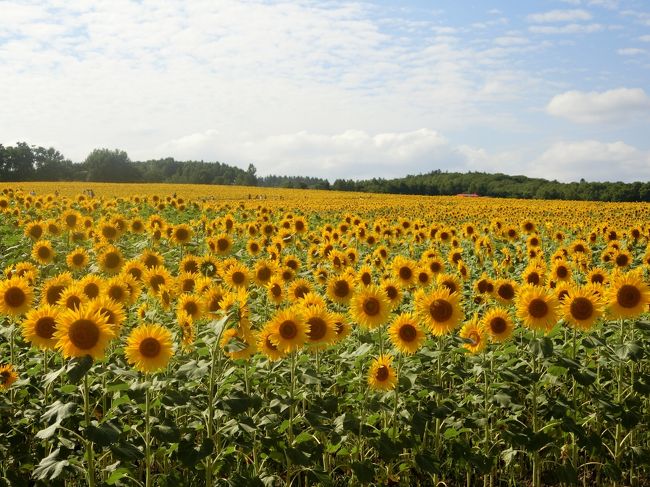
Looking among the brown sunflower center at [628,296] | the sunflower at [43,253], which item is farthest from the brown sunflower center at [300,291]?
the sunflower at [43,253]

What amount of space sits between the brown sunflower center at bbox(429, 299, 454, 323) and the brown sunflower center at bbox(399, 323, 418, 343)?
322 millimetres

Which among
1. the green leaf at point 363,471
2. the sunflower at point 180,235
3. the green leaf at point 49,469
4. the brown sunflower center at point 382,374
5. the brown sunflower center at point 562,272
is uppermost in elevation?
the sunflower at point 180,235

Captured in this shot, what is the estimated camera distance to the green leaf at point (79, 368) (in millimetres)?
3568

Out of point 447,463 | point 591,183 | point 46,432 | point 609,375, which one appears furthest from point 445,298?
point 591,183

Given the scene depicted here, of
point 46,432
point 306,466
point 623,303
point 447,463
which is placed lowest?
point 447,463

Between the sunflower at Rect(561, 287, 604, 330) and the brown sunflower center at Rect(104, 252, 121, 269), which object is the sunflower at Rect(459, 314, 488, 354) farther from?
the brown sunflower center at Rect(104, 252, 121, 269)

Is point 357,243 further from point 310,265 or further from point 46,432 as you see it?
point 46,432

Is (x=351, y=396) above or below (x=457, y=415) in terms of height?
above

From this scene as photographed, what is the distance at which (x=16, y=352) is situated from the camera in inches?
246

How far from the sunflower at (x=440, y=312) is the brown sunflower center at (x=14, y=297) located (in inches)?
123

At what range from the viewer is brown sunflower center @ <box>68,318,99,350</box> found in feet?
12.4

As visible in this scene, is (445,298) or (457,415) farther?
(457,415)

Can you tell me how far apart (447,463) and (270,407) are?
1.82 m

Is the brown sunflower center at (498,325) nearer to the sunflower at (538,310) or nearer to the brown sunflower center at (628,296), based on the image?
the sunflower at (538,310)
